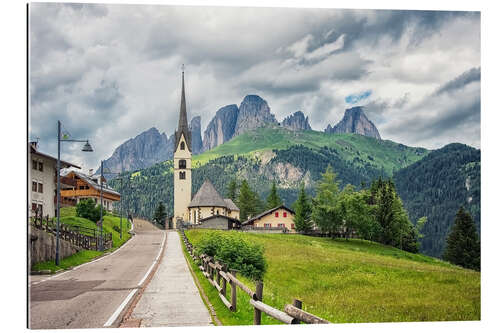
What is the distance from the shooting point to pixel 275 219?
81.6m

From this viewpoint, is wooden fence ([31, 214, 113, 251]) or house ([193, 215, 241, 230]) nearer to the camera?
wooden fence ([31, 214, 113, 251])

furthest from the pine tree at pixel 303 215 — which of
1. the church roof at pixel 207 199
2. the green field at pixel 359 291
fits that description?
the green field at pixel 359 291

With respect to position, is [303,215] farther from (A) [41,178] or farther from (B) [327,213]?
(A) [41,178]

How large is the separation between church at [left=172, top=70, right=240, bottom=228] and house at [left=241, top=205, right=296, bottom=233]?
17.5 meters

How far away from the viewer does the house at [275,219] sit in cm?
8056

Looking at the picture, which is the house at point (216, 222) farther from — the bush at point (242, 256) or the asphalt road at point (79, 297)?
the bush at point (242, 256)

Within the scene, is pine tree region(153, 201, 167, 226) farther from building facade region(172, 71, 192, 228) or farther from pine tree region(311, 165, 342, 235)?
pine tree region(311, 165, 342, 235)

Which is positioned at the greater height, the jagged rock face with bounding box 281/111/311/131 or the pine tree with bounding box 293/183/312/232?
the jagged rock face with bounding box 281/111/311/131

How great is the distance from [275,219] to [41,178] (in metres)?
64.7

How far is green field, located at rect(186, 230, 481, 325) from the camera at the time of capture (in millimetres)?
14555

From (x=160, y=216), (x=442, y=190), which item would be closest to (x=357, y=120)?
(x=442, y=190)

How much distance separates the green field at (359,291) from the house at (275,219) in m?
40.8

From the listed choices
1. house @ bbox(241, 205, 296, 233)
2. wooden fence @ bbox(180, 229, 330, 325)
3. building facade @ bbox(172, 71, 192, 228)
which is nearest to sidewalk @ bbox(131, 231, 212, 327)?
wooden fence @ bbox(180, 229, 330, 325)
